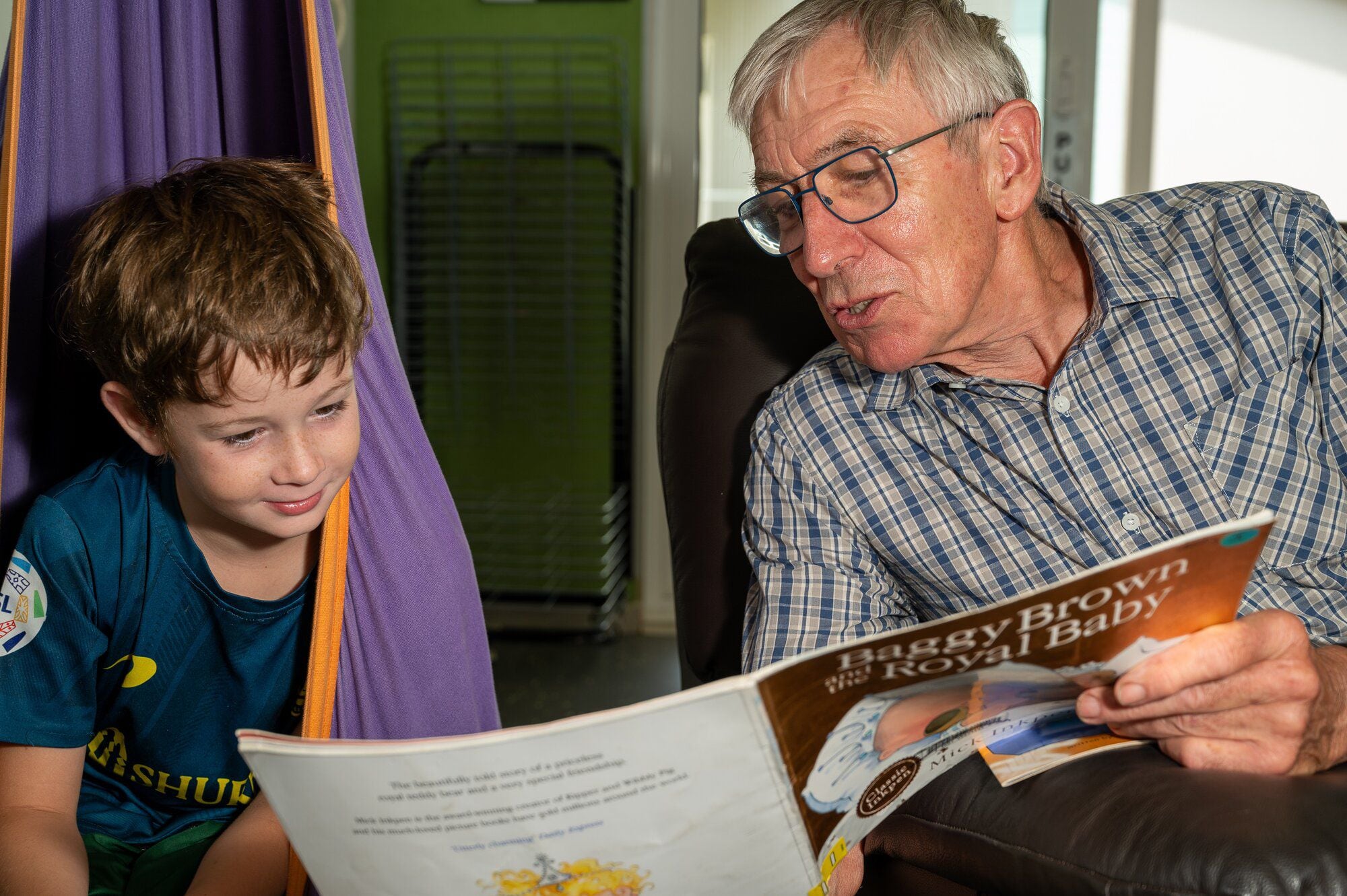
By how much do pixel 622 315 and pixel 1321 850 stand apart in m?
2.59

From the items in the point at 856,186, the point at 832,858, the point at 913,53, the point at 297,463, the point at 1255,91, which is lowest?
the point at 832,858

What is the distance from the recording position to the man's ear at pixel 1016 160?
1.08m

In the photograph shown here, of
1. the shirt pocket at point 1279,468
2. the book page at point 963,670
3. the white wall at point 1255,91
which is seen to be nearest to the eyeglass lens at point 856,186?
the shirt pocket at point 1279,468

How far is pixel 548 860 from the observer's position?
0.66 meters

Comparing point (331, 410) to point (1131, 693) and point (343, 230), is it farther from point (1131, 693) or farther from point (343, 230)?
point (1131, 693)

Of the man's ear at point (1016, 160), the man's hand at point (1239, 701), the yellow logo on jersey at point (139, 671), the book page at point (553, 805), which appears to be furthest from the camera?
the man's ear at point (1016, 160)

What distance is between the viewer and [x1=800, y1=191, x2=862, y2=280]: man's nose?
3.33ft

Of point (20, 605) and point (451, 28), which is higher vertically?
point (451, 28)

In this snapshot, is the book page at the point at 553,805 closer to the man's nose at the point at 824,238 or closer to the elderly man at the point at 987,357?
the elderly man at the point at 987,357

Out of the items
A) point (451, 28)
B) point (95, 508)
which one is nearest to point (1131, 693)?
point (95, 508)

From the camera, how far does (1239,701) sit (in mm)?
763

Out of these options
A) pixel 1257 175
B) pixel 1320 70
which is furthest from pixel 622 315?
pixel 1320 70

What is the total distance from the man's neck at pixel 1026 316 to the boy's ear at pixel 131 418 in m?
0.72

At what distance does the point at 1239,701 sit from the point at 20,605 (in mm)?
932
